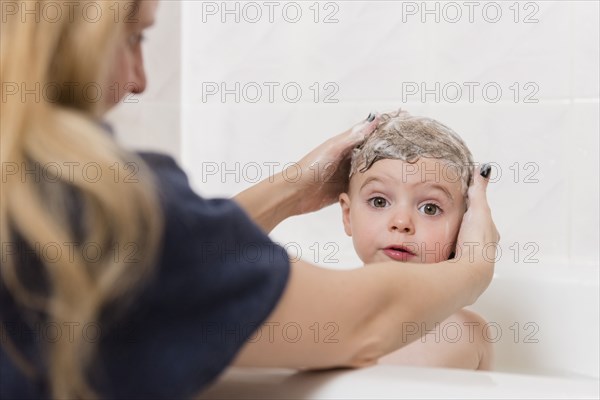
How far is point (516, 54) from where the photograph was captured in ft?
5.67

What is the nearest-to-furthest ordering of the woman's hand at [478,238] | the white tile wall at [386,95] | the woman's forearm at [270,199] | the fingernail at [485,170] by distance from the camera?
the woman's hand at [478,238] < the fingernail at [485,170] < the woman's forearm at [270,199] < the white tile wall at [386,95]

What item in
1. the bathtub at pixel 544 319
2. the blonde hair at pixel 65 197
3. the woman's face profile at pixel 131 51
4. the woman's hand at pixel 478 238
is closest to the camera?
the blonde hair at pixel 65 197

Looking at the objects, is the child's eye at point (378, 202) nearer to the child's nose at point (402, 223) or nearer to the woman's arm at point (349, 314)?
the child's nose at point (402, 223)

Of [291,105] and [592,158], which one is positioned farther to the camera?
[291,105]

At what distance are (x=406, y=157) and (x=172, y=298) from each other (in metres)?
0.72

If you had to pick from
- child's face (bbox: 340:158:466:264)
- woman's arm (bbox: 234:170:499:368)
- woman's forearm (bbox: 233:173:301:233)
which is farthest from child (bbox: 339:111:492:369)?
woman's arm (bbox: 234:170:499:368)

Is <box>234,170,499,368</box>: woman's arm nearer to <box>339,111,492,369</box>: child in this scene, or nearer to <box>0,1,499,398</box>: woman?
<box>0,1,499,398</box>: woman

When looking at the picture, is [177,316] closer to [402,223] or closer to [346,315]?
[346,315]

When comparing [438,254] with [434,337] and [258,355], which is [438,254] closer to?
[434,337]

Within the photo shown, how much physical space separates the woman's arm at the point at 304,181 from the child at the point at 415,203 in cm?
4

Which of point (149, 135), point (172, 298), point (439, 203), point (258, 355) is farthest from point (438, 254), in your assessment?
point (149, 135)

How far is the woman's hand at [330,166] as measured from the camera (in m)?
1.37

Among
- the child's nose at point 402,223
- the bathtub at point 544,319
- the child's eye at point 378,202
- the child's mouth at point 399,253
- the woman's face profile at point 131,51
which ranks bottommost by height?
the bathtub at point 544,319

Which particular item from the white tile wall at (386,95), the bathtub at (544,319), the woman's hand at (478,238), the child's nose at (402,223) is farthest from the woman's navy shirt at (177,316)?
the white tile wall at (386,95)
